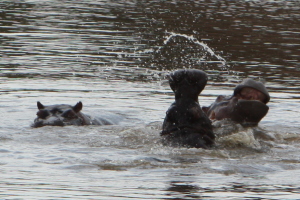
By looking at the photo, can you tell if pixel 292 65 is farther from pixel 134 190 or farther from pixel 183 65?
pixel 134 190

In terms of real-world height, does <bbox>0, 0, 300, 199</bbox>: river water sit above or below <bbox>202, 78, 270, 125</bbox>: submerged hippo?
below

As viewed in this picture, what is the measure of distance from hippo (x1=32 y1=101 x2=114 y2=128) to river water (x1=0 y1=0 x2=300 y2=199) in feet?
0.58

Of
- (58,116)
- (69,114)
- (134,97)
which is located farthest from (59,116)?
(134,97)

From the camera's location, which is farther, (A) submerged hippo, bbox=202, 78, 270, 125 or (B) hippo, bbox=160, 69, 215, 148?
(A) submerged hippo, bbox=202, 78, 270, 125

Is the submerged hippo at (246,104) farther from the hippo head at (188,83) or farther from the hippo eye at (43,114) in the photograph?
the hippo eye at (43,114)

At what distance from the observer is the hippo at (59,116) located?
8617 mm

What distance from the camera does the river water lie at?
584 centimetres

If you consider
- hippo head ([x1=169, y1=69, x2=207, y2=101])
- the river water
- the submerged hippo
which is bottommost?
the river water

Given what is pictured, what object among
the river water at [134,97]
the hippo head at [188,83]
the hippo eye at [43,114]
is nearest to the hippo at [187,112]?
the hippo head at [188,83]

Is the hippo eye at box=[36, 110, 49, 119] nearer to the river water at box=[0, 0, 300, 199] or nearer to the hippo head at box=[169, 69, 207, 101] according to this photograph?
the river water at box=[0, 0, 300, 199]

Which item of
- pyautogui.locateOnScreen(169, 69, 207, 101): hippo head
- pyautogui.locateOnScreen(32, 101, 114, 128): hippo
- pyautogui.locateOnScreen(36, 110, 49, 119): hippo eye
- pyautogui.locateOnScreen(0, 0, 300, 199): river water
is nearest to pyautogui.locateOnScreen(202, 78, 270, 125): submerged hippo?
pyautogui.locateOnScreen(0, 0, 300, 199): river water

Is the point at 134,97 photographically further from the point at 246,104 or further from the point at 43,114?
the point at 246,104

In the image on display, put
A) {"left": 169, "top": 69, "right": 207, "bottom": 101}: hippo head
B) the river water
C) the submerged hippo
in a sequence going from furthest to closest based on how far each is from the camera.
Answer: the submerged hippo → {"left": 169, "top": 69, "right": 207, "bottom": 101}: hippo head → the river water

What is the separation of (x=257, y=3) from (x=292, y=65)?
1719cm
